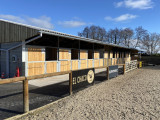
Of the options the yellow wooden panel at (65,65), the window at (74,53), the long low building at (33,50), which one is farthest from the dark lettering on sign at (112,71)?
the window at (74,53)

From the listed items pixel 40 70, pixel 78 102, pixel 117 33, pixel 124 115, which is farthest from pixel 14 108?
pixel 117 33

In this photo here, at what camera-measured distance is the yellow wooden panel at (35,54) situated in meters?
9.14

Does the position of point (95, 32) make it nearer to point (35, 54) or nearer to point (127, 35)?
point (127, 35)

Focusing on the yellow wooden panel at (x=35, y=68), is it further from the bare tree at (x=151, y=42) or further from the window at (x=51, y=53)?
the bare tree at (x=151, y=42)

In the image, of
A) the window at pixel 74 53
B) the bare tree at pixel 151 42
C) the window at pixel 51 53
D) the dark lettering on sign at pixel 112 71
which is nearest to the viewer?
the dark lettering on sign at pixel 112 71

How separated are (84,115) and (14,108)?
2.18 m

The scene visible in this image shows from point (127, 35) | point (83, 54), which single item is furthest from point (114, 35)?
point (83, 54)

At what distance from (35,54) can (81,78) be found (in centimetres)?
512

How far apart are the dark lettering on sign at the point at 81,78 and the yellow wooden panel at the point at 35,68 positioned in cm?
447

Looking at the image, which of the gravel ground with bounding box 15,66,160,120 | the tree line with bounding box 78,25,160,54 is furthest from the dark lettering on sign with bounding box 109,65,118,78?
the tree line with bounding box 78,25,160,54

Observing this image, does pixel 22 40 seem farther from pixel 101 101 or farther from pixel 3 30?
pixel 101 101

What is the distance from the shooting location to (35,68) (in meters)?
9.16

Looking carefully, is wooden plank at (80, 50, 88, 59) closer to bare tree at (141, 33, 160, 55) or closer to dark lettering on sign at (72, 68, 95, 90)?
dark lettering on sign at (72, 68, 95, 90)

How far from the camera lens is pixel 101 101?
14.7 feet
